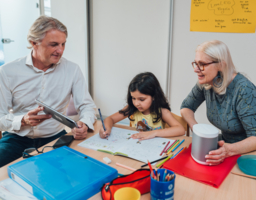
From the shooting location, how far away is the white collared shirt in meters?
1.36

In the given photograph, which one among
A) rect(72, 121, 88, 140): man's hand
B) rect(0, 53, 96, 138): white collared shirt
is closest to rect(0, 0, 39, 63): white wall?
rect(0, 53, 96, 138): white collared shirt

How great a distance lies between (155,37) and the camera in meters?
2.39

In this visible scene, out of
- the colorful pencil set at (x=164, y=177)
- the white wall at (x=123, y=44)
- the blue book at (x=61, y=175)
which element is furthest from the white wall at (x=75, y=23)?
the colorful pencil set at (x=164, y=177)

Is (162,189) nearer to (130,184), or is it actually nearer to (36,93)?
(130,184)

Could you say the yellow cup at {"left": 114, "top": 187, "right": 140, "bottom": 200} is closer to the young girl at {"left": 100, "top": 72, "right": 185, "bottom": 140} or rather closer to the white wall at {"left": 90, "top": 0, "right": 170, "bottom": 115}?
the young girl at {"left": 100, "top": 72, "right": 185, "bottom": 140}

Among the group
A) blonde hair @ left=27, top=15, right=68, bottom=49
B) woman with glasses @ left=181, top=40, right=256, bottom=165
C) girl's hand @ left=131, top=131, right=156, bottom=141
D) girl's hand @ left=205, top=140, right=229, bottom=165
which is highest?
blonde hair @ left=27, top=15, right=68, bottom=49

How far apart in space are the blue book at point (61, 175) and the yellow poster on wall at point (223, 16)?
1.83m

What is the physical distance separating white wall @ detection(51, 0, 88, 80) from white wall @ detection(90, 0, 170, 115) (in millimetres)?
108

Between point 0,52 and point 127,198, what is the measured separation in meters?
2.64

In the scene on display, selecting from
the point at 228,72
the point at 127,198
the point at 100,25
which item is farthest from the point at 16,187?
the point at 100,25

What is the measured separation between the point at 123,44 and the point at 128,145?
1755 millimetres

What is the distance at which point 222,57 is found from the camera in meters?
Answer: 1.18

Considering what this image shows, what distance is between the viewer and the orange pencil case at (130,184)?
0.69 m

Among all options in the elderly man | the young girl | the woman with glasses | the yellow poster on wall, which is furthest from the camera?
the yellow poster on wall
